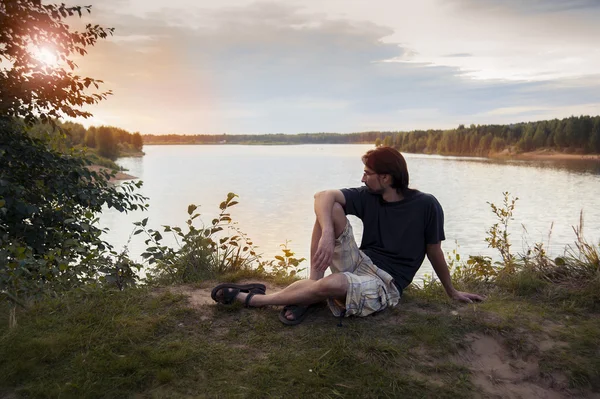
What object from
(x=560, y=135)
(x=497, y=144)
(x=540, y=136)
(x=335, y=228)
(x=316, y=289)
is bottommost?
(x=497, y=144)

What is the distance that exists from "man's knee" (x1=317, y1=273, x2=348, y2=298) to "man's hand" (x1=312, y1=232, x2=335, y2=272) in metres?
0.09

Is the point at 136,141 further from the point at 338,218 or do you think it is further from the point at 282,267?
the point at 338,218

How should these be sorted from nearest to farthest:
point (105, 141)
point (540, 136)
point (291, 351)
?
1. point (291, 351)
2. point (105, 141)
3. point (540, 136)

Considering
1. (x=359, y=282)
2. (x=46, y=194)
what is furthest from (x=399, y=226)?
(x=46, y=194)

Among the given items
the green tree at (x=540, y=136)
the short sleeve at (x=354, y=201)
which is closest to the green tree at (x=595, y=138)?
the green tree at (x=540, y=136)

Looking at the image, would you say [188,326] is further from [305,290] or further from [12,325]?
[12,325]

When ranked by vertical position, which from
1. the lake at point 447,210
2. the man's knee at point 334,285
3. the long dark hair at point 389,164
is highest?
the long dark hair at point 389,164

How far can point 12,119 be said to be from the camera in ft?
15.5

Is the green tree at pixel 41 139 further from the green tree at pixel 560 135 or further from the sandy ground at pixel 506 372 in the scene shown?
the green tree at pixel 560 135

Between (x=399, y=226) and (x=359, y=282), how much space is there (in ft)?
1.69

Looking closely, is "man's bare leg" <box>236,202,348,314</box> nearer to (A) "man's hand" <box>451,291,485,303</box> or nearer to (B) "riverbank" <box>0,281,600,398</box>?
(B) "riverbank" <box>0,281,600,398</box>

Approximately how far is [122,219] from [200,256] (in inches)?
698

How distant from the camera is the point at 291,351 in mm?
2709

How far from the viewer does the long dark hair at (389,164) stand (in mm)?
3141
